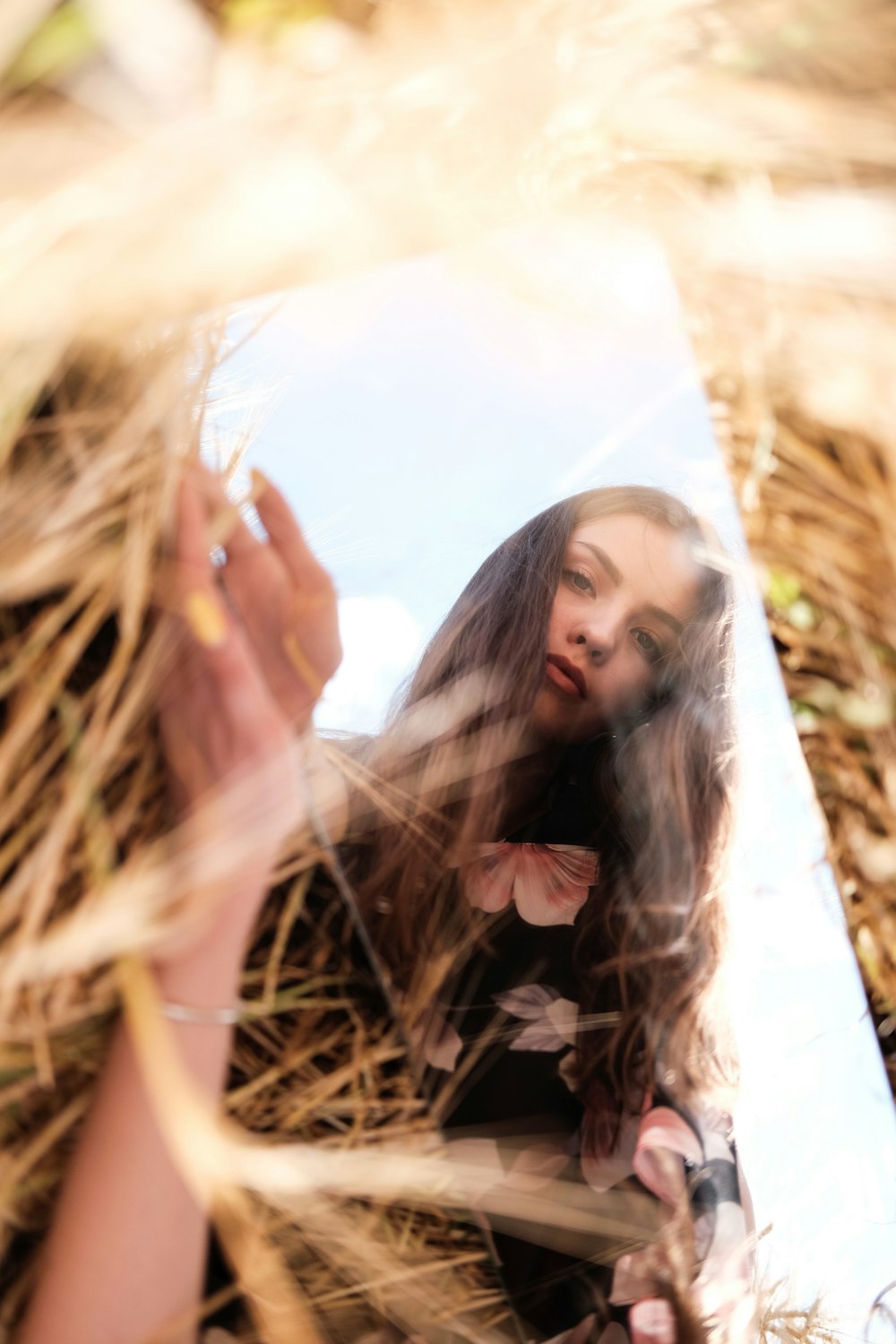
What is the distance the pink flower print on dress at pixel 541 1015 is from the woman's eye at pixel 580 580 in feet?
1.33

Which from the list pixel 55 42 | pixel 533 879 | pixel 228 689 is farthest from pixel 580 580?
pixel 55 42

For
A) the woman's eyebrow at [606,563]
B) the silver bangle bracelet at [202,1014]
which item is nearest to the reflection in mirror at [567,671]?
the woman's eyebrow at [606,563]

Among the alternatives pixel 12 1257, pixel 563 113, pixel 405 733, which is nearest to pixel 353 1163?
pixel 12 1257

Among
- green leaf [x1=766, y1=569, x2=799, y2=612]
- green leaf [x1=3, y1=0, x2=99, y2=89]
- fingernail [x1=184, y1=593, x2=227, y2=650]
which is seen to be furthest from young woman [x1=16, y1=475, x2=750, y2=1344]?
green leaf [x1=3, y1=0, x2=99, y2=89]

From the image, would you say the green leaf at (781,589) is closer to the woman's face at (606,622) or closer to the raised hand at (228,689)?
the woman's face at (606,622)

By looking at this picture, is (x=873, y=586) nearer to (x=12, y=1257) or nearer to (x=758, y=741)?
(x=758, y=741)

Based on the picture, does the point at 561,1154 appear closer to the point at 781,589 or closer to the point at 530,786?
the point at 530,786

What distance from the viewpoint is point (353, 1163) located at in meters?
0.66

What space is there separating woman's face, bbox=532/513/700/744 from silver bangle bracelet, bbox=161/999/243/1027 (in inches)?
19.5

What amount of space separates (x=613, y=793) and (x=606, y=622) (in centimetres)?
19

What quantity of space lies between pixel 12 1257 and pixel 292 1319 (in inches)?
7.2

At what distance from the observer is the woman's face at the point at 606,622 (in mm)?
1020

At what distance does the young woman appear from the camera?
57 cm

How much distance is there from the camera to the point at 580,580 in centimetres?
103
